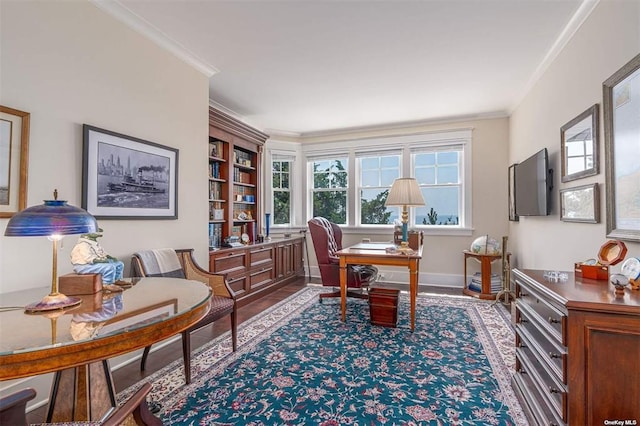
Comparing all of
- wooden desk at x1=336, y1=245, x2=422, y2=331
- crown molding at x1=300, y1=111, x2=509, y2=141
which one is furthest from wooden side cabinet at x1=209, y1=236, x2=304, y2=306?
crown molding at x1=300, y1=111, x2=509, y2=141

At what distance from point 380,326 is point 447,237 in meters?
2.48

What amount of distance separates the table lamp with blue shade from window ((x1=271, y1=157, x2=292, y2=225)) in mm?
4360

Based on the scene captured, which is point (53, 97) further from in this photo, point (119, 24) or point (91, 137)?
point (119, 24)

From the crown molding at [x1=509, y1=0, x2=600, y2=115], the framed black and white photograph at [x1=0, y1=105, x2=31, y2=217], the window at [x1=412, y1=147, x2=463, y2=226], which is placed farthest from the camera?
the window at [x1=412, y1=147, x2=463, y2=226]

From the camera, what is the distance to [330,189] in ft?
18.8

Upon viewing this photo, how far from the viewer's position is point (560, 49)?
2734 millimetres

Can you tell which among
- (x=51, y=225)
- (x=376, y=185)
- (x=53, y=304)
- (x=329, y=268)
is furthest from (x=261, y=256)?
(x=51, y=225)

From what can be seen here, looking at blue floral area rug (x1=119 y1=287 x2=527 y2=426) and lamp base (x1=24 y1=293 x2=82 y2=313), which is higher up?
lamp base (x1=24 y1=293 x2=82 y2=313)

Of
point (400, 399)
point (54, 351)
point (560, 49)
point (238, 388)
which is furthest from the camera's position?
point (560, 49)

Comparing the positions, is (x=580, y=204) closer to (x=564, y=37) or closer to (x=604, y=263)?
(x=604, y=263)

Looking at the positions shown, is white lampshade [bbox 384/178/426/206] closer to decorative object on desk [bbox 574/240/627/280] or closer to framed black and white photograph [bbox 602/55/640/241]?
framed black and white photograph [bbox 602/55/640/241]

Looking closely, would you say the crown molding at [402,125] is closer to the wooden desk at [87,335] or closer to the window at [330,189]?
the window at [330,189]

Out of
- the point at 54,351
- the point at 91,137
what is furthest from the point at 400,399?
the point at 91,137

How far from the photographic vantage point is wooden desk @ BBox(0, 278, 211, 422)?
93cm
